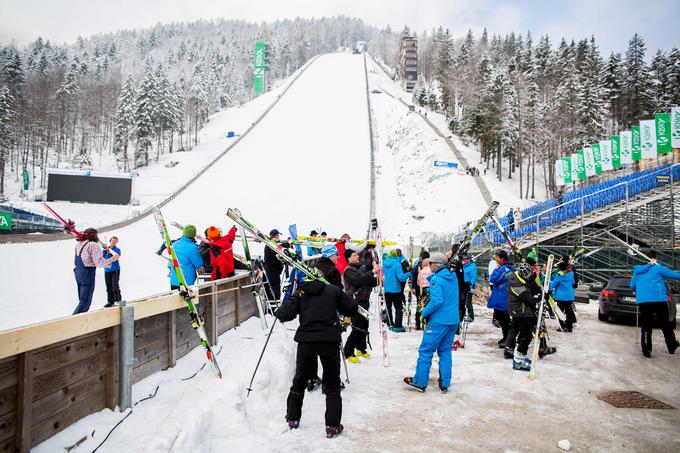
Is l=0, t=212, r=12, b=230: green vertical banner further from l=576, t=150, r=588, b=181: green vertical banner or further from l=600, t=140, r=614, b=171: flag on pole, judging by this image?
l=600, t=140, r=614, b=171: flag on pole

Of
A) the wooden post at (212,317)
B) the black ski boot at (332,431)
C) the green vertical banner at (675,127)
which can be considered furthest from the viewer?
the green vertical banner at (675,127)

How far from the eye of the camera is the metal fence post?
413cm

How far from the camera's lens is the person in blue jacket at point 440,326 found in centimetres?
590

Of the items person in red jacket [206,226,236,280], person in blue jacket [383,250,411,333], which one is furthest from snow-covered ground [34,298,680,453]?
person in blue jacket [383,250,411,333]

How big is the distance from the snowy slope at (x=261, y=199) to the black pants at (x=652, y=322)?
11.6m

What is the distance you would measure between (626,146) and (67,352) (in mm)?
27669

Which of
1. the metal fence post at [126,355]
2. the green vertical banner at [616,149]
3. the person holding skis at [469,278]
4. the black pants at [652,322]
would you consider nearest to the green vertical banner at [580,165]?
the green vertical banner at [616,149]

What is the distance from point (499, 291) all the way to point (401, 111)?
54172 millimetres

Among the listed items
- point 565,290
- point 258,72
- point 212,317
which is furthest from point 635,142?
point 258,72

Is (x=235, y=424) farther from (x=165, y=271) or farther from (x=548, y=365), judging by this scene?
(x=165, y=271)

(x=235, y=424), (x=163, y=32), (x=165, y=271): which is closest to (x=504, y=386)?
(x=235, y=424)

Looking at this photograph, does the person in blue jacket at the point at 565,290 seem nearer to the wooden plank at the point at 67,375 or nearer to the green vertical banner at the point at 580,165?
the wooden plank at the point at 67,375

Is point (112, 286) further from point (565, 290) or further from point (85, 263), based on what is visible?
point (565, 290)

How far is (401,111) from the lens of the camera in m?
59.8
